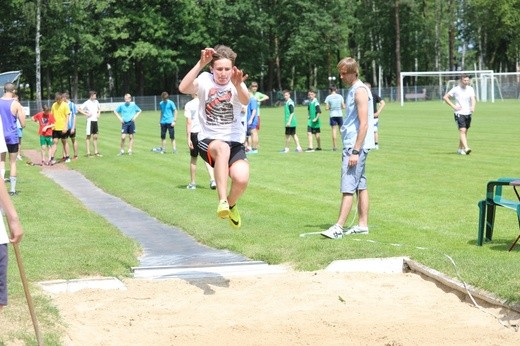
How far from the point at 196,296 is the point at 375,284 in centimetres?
172

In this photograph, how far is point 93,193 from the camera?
1877cm

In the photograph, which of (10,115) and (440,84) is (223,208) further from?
(440,84)

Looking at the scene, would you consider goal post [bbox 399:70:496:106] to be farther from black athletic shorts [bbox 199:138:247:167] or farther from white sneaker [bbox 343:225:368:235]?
black athletic shorts [bbox 199:138:247:167]

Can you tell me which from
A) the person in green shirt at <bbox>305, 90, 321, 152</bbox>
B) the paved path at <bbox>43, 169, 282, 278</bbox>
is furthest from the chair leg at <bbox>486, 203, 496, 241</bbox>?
the person in green shirt at <bbox>305, 90, 321, 152</bbox>

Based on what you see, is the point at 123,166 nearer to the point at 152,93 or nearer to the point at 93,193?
the point at 93,193

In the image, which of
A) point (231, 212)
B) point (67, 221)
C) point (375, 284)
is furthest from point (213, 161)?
point (67, 221)

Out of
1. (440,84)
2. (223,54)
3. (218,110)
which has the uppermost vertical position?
(440,84)

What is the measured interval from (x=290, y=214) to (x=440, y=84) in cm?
7014

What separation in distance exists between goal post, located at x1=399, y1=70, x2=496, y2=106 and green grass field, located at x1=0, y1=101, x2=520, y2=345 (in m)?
43.9

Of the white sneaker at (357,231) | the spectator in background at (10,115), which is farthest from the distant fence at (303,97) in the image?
the white sneaker at (357,231)

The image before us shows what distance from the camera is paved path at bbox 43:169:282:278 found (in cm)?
948

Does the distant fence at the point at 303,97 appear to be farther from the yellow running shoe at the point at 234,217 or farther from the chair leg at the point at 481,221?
the yellow running shoe at the point at 234,217

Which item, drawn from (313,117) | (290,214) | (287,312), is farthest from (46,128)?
(287,312)

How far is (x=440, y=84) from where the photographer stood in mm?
81438
